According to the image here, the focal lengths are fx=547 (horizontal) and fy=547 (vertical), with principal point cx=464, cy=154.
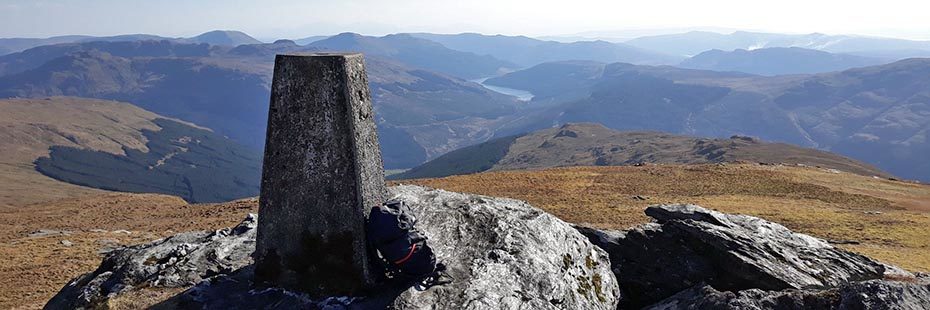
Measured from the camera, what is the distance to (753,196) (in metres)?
44.3

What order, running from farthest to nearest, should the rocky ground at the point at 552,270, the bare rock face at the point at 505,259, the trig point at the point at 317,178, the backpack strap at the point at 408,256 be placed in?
the trig point at the point at 317,178, the backpack strap at the point at 408,256, the rocky ground at the point at 552,270, the bare rock face at the point at 505,259

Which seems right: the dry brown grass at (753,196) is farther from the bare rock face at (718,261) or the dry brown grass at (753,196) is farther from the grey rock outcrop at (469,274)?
the grey rock outcrop at (469,274)

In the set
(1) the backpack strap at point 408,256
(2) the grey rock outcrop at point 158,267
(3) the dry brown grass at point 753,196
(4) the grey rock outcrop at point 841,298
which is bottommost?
(3) the dry brown grass at point 753,196

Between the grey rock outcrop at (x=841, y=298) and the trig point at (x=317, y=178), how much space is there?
790 centimetres

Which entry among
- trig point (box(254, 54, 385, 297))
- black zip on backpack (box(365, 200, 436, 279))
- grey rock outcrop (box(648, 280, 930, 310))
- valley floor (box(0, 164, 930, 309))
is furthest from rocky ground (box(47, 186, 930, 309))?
valley floor (box(0, 164, 930, 309))

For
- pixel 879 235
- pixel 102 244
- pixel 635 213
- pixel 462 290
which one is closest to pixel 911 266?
pixel 879 235

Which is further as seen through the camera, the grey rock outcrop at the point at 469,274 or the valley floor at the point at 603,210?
the valley floor at the point at 603,210

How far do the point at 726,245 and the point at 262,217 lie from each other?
1239 cm

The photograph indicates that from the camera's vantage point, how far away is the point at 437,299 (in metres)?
11.1

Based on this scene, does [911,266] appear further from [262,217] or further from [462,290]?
[262,217]

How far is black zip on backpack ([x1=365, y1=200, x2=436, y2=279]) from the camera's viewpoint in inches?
468

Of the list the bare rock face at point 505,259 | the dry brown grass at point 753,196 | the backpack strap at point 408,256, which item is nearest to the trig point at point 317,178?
the backpack strap at point 408,256

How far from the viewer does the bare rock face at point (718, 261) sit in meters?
14.6

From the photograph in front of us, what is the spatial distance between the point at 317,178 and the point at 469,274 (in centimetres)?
402
